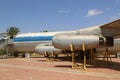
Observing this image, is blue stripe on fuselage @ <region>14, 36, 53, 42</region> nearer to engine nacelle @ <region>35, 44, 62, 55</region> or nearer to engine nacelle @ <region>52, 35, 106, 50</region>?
engine nacelle @ <region>35, 44, 62, 55</region>

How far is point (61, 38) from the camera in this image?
69.9 feet

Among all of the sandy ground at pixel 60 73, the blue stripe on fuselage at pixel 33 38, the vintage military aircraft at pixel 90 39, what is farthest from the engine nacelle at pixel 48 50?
the sandy ground at pixel 60 73

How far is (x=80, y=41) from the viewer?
2048 centimetres

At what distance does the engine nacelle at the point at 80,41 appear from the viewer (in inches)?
803

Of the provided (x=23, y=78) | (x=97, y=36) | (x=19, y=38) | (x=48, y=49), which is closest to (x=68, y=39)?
(x=97, y=36)

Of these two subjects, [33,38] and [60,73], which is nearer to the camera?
[60,73]

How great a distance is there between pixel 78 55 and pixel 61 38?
13.6 m

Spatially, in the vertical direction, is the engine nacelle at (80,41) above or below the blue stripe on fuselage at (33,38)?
below

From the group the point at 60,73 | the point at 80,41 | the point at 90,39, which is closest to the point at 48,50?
the point at 80,41

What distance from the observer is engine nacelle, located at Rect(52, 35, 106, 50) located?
803 inches

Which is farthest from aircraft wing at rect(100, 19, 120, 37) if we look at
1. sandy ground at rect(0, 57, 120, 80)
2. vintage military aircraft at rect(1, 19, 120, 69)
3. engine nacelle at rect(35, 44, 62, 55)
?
engine nacelle at rect(35, 44, 62, 55)

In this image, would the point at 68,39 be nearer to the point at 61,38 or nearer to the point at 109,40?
the point at 61,38

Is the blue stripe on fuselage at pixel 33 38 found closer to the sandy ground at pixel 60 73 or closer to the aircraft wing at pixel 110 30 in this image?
the aircraft wing at pixel 110 30

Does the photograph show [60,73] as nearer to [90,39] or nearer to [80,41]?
[80,41]
